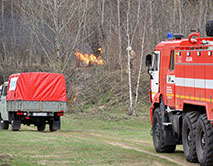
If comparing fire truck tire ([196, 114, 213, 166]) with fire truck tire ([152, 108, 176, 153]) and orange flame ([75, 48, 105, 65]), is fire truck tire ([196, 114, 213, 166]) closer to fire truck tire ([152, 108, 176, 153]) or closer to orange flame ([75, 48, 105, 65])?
fire truck tire ([152, 108, 176, 153])

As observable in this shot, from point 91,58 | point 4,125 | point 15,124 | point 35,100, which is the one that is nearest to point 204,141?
point 35,100

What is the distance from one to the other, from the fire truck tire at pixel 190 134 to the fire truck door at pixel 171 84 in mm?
1239

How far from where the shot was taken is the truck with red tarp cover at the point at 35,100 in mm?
27547

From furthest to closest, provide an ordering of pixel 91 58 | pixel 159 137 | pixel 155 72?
pixel 91 58
pixel 155 72
pixel 159 137

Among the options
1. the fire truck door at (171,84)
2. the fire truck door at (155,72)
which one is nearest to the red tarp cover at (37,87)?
the fire truck door at (155,72)

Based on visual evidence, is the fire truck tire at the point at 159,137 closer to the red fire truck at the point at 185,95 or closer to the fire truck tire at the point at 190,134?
the red fire truck at the point at 185,95

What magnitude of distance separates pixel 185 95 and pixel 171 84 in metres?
1.53

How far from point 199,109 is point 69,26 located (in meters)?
27.5

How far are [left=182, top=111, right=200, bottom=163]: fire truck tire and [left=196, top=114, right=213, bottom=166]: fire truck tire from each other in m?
0.39

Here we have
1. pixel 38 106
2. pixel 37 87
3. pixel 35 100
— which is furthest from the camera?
pixel 37 87

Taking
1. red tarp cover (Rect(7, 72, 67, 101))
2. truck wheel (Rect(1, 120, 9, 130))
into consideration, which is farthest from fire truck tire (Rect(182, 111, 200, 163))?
truck wheel (Rect(1, 120, 9, 130))

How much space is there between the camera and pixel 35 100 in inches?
1104

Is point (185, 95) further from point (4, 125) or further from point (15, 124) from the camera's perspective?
point (4, 125)

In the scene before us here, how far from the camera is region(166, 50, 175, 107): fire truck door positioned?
16141mm
